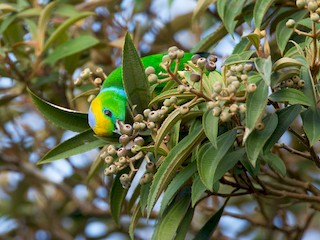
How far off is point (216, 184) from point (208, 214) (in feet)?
4.48

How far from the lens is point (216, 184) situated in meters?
2.12

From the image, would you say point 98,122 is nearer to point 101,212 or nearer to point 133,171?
point 133,171

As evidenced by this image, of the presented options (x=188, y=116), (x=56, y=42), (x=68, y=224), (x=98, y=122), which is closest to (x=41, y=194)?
(x=68, y=224)

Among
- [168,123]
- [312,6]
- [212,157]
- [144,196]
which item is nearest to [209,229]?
[144,196]

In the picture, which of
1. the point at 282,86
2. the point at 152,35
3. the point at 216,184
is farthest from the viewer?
the point at 152,35

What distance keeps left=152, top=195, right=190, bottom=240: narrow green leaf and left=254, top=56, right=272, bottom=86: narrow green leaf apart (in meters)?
0.60

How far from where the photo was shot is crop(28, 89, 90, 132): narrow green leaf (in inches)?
90.4

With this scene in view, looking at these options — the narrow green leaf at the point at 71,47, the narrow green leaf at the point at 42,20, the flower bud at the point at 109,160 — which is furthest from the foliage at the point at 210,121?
the narrow green leaf at the point at 42,20

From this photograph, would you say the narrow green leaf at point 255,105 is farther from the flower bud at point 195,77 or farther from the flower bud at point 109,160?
the flower bud at point 109,160

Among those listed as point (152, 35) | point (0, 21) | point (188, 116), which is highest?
point (188, 116)

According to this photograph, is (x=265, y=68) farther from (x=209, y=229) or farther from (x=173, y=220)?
(x=209, y=229)

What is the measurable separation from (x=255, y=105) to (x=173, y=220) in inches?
23.1

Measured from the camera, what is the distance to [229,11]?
8.29ft

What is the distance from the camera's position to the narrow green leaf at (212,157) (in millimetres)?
1880
